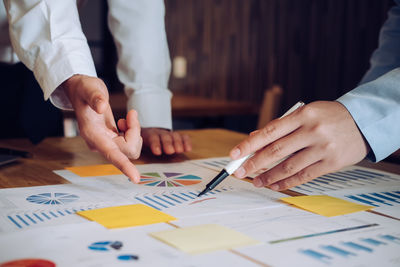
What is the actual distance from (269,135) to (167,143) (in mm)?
485

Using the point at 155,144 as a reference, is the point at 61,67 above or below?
above

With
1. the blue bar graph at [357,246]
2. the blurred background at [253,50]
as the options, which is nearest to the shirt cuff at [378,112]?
the blue bar graph at [357,246]

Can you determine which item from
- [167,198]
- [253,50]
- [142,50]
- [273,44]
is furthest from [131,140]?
[253,50]

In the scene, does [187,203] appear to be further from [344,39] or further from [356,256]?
[344,39]

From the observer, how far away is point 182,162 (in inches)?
42.7

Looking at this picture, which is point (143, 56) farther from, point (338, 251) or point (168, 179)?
point (338, 251)

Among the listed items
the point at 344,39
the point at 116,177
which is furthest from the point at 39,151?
the point at 344,39

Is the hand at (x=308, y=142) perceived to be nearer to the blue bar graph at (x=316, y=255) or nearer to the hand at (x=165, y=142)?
the blue bar graph at (x=316, y=255)

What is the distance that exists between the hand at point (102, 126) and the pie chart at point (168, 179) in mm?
60

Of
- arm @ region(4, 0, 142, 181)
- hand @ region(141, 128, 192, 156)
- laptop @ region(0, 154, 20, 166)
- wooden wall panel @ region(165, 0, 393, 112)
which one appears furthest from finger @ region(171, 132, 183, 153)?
wooden wall panel @ region(165, 0, 393, 112)

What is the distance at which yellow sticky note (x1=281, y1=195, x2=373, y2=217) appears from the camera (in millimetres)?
693

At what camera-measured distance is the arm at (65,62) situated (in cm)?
85

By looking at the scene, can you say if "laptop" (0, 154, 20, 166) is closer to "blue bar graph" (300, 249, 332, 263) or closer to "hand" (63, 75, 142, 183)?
"hand" (63, 75, 142, 183)

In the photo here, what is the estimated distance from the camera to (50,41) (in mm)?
987
